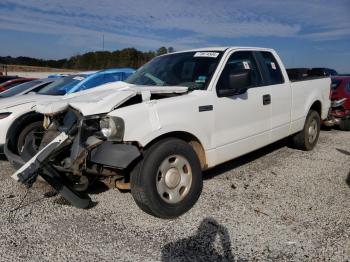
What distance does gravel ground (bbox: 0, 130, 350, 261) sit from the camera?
10.3ft

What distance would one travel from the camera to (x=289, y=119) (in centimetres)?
579

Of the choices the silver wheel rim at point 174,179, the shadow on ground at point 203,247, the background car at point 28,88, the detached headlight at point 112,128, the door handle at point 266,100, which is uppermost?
the background car at point 28,88

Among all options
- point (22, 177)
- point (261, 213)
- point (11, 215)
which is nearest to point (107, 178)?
point (22, 177)

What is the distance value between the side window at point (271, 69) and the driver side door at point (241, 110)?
0.71ft

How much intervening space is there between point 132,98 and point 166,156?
70cm

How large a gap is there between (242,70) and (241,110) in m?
0.54

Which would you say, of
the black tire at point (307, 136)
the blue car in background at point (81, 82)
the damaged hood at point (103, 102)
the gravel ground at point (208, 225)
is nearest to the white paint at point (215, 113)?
the damaged hood at point (103, 102)

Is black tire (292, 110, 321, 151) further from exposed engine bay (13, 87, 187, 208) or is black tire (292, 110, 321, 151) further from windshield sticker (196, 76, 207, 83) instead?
exposed engine bay (13, 87, 187, 208)

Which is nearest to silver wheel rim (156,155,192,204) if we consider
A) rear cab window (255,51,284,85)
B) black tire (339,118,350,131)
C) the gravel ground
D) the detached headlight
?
the gravel ground

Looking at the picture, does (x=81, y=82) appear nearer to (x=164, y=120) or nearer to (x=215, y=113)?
(x=215, y=113)

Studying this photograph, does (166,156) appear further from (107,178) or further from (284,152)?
(284,152)

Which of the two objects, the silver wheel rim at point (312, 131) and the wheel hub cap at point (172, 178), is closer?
the wheel hub cap at point (172, 178)

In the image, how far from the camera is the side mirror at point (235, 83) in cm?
419

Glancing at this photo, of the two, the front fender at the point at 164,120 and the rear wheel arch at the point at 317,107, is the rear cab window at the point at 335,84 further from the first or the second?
the front fender at the point at 164,120
